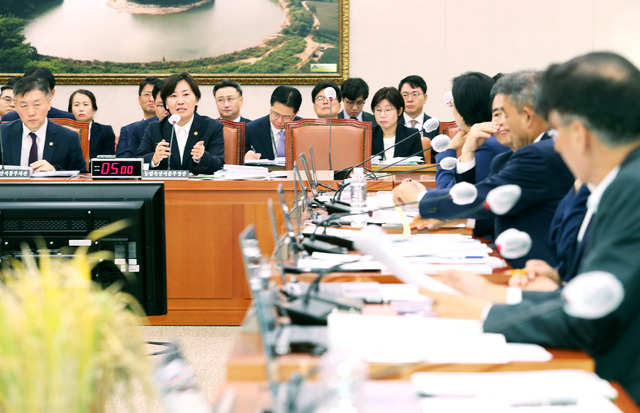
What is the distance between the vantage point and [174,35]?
6621 mm

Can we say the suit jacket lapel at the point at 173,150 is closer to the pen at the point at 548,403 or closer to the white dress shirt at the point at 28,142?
the white dress shirt at the point at 28,142

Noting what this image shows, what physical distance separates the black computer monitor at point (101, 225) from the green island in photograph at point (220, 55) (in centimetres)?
474

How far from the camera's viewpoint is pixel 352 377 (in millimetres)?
718

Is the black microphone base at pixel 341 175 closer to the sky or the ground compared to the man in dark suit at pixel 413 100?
closer to the ground

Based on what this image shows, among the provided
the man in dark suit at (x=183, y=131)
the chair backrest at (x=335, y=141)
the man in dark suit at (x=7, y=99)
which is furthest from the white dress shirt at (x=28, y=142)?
the man in dark suit at (x=7, y=99)

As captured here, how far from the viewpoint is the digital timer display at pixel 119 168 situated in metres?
3.02

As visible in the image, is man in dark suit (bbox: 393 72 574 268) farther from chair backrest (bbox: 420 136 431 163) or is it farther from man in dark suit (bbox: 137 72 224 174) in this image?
chair backrest (bbox: 420 136 431 163)

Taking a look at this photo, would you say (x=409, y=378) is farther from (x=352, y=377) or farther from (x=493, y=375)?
(x=352, y=377)

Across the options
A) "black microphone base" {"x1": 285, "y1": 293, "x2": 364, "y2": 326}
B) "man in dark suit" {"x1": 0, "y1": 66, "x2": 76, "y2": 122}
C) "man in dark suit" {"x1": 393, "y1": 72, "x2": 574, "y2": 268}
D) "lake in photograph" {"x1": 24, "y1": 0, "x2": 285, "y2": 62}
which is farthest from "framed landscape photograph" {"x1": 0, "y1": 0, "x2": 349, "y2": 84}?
"black microphone base" {"x1": 285, "y1": 293, "x2": 364, "y2": 326}

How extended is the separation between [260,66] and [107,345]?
609cm

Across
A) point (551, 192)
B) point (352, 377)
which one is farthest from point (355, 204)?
point (352, 377)

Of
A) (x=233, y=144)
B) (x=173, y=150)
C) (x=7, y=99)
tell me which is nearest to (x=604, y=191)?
(x=173, y=150)

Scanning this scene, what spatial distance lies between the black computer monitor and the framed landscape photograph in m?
4.74

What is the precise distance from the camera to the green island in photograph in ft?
21.5
